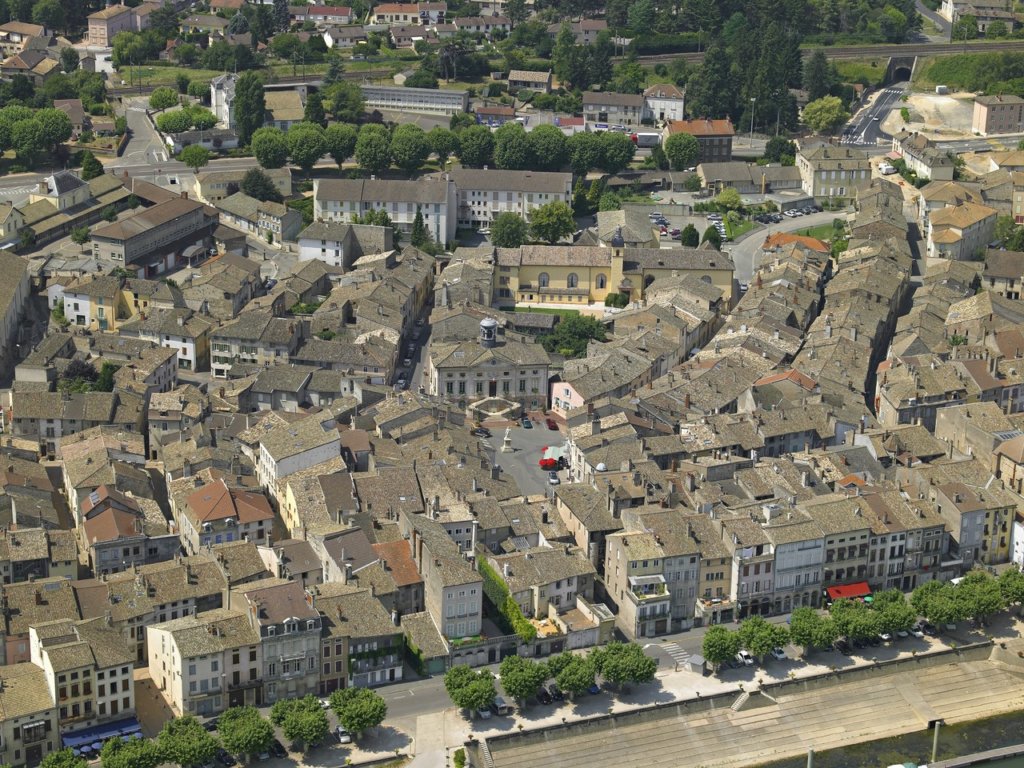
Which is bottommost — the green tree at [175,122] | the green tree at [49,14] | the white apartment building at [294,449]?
the white apartment building at [294,449]

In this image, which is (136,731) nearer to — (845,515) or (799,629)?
(799,629)

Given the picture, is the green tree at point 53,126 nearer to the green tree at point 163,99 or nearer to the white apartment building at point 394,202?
the green tree at point 163,99

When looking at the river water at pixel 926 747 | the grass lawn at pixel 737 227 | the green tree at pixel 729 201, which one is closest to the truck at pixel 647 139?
the green tree at pixel 729 201

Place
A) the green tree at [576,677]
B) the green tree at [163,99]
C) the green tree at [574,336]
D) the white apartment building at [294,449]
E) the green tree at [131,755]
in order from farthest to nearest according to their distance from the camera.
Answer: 1. the green tree at [163,99]
2. the green tree at [574,336]
3. the white apartment building at [294,449]
4. the green tree at [576,677]
5. the green tree at [131,755]

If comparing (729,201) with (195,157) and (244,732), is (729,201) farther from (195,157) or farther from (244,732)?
(244,732)

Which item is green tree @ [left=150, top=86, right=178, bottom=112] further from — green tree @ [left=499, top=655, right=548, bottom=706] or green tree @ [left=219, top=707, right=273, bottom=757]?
green tree @ [left=219, top=707, right=273, bottom=757]

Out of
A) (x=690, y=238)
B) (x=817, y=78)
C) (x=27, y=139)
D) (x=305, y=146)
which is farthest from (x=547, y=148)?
(x=27, y=139)

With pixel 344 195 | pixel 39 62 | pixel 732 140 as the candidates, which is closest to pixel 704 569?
pixel 344 195
